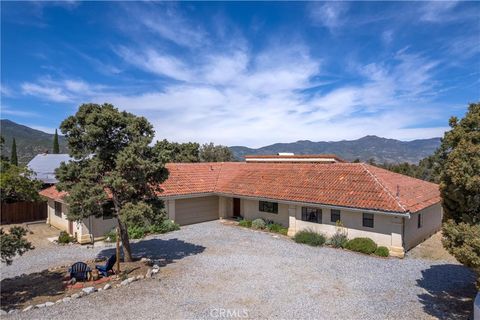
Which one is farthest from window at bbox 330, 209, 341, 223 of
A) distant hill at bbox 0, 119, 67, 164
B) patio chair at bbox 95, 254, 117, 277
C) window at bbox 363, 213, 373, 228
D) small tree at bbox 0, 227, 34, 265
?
distant hill at bbox 0, 119, 67, 164

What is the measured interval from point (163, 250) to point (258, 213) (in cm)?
866

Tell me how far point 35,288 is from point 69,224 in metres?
9.26

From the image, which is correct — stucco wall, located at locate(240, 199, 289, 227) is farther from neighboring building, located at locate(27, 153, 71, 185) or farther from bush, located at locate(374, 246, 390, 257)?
neighboring building, located at locate(27, 153, 71, 185)

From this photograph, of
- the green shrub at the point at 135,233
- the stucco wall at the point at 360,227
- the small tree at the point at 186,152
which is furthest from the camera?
the small tree at the point at 186,152

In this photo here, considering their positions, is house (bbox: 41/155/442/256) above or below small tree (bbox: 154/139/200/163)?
below

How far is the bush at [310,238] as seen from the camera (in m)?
18.4

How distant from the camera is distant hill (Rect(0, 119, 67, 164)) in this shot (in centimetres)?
9519

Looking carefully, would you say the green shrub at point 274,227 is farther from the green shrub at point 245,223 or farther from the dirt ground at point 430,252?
the dirt ground at point 430,252

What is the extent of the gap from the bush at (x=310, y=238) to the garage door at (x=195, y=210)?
8.96m

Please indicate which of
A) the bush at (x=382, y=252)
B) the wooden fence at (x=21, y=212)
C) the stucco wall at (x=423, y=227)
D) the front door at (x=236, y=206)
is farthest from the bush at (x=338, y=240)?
the wooden fence at (x=21, y=212)

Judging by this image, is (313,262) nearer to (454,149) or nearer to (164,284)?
(164,284)

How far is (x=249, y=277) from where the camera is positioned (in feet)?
43.5

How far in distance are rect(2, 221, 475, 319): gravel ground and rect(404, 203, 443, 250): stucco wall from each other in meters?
2.16

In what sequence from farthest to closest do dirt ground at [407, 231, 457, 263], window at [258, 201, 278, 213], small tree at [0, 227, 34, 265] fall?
window at [258, 201, 278, 213] → dirt ground at [407, 231, 457, 263] → small tree at [0, 227, 34, 265]
